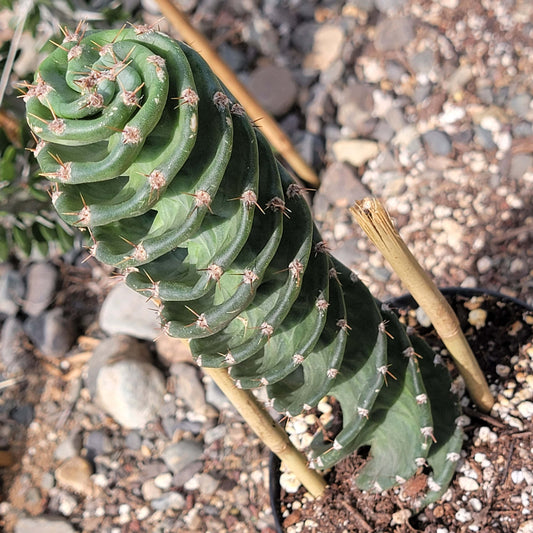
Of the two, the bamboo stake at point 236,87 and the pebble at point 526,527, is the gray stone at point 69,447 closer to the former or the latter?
the bamboo stake at point 236,87

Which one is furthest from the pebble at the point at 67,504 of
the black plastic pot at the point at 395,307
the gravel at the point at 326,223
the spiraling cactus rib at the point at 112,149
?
the spiraling cactus rib at the point at 112,149

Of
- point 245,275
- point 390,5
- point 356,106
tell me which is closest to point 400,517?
point 245,275

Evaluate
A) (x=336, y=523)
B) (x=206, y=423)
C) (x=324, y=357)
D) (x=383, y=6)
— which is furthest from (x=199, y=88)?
(x=383, y=6)

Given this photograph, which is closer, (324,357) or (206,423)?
(324,357)

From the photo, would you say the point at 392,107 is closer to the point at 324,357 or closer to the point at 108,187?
the point at 324,357

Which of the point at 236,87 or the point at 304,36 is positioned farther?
the point at 304,36

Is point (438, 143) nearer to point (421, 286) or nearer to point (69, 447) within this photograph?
point (421, 286)
